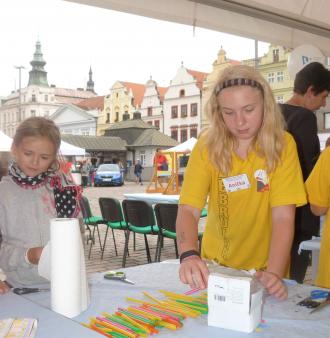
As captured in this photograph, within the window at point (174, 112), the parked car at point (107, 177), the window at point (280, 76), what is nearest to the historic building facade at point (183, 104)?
the window at point (174, 112)

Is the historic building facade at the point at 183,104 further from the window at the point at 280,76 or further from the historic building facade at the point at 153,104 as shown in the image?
the window at the point at 280,76

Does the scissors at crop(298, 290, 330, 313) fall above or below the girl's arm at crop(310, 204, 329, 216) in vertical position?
below

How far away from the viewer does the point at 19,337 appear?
854 millimetres

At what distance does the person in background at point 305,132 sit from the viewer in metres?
2.16

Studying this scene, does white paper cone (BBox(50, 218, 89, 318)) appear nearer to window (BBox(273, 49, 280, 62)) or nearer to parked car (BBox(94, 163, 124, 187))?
parked car (BBox(94, 163, 124, 187))

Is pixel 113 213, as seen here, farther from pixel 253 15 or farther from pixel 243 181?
pixel 243 181

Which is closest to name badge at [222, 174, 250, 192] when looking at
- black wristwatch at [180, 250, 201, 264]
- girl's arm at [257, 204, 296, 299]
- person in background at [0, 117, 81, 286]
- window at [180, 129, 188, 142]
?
girl's arm at [257, 204, 296, 299]

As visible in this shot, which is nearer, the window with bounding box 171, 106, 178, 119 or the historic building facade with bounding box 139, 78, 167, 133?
the window with bounding box 171, 106, 178, 119

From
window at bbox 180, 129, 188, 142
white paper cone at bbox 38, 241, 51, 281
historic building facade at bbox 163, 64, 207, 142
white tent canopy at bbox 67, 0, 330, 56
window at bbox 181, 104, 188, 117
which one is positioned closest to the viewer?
white paper cone at bbox 38, 241, 51, 281

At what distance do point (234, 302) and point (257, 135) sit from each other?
60 centimetres

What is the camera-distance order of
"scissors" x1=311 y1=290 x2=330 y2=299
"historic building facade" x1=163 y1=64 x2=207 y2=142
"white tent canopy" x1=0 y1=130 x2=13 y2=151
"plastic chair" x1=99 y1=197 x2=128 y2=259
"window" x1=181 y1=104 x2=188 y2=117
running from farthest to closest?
"window" x1=181 y1=104 x2=188 y2=117 → "historic building facade" x1=163 y1=64 x2=207 y2=142 → "white tent canopy" x1=0 y1=130 x2=13 y2=151 → "plastic chair" x1=99 y1=197 x2=128 y2=259 → "scissors" x1=311 y1=290 x2=330 y2=299

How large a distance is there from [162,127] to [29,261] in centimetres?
3814

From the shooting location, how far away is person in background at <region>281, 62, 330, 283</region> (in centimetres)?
216

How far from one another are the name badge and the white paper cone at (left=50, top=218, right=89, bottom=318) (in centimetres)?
55
